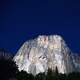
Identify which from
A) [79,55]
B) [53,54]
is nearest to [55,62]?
[53,54]

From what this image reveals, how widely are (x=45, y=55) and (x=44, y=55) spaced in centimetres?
88

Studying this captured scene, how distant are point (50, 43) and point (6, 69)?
176m

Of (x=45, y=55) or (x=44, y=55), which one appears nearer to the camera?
(x=45, y=55)

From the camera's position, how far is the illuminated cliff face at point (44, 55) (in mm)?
175750

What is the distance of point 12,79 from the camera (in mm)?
8750

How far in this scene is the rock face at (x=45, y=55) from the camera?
176m

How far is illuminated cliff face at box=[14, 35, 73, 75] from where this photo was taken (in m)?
176

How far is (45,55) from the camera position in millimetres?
179750

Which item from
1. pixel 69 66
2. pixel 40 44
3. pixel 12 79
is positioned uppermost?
pixel 40 44

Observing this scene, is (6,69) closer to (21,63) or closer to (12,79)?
(12,79)

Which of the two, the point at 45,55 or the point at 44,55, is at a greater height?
the point at 44,55

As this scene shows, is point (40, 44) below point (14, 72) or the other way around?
the other way around

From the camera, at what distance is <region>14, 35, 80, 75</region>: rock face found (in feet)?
577

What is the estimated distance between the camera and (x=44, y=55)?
18038 centimetres
